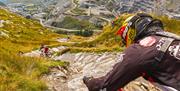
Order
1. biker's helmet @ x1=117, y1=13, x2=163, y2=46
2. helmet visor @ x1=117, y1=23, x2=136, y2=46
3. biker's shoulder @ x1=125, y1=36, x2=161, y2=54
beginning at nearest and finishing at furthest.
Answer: biker's shoulder @ x1=125, y1=36, x2=161, y2=54, biker's helmet @ x1=117, y1=13, x2=163, y2=46, helmet visor @ x1=117, y1=23, x2=136, y2=46

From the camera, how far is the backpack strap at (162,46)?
6.28 meters

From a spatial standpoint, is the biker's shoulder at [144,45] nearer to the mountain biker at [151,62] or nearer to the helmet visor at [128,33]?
the mountain biker at [151,62]

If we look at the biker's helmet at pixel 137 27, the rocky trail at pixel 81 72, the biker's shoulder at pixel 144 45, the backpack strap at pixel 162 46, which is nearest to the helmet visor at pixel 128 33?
the biker's helmet at pixel 137 27

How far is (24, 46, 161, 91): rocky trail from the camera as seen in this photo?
15530mm

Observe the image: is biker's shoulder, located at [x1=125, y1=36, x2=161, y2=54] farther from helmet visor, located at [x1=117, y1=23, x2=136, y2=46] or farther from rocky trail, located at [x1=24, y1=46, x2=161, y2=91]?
rocky trail, located at [x1=24, y1=46, x2=161, y2=91]

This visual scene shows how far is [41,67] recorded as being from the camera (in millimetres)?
17891

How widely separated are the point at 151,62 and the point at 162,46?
0.38 metres

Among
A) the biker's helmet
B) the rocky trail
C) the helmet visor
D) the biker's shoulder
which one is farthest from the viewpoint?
the rocky trail

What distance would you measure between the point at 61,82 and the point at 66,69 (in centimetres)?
375

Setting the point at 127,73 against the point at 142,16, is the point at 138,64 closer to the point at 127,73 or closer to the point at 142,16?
the point at 127,73

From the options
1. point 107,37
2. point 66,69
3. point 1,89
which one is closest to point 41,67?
point 66,69

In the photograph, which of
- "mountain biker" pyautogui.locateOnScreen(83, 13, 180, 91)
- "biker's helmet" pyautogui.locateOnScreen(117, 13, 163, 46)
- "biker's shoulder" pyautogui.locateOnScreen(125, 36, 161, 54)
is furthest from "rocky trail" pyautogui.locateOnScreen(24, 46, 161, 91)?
"biker's shoulder" pyautogui.locateOnScreen(125, 36, 161, 54)

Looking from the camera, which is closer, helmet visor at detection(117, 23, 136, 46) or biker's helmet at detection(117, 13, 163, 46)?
biker's helmet at detection(117, 13, 163, 46)

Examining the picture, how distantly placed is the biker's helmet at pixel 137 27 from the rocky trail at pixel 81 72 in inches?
307
